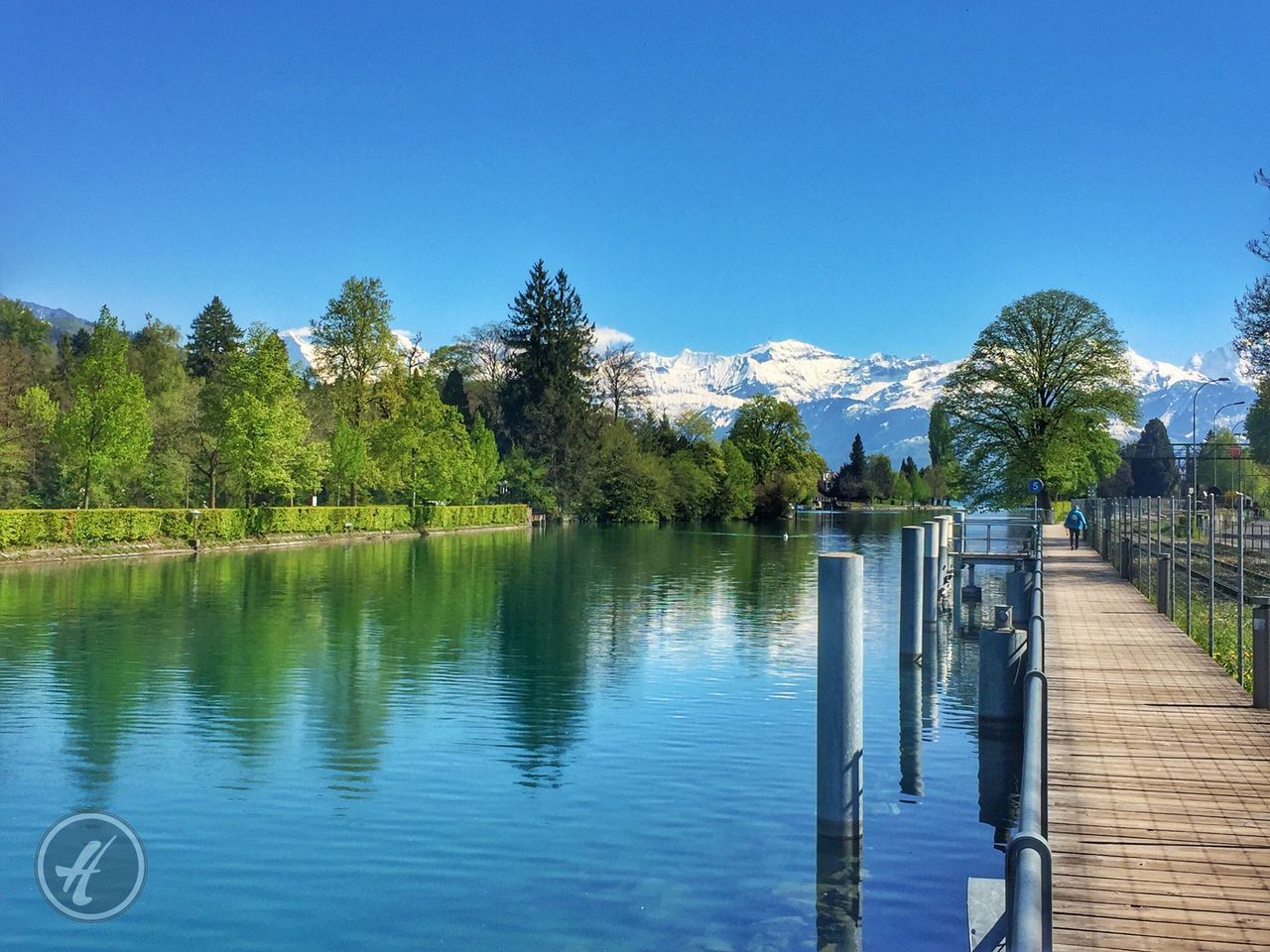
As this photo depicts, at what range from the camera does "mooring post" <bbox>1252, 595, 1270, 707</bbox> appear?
11.1m

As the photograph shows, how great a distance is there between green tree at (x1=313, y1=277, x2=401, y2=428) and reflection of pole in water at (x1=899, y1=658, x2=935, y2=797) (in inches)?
2110

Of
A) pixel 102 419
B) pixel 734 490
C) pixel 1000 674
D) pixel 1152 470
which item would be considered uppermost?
pixel 1152 470

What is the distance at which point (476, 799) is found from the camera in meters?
11.5

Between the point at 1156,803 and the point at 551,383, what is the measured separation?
81.5 metres

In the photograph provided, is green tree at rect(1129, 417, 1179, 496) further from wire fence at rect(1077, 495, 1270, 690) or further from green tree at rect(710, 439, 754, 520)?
wire fence at rect(1077, 495, 1270, 690)

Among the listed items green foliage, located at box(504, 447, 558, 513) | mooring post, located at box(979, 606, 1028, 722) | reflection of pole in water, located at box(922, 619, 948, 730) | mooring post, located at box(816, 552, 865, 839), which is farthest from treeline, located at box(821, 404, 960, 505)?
mooring post, located at box(816, 552, 865, 839)

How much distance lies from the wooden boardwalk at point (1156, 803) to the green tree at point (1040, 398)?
42787 millimetres

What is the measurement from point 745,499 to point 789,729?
9049 cm

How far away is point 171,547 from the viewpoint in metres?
44.4

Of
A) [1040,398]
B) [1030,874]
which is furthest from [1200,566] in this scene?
[1030,874]

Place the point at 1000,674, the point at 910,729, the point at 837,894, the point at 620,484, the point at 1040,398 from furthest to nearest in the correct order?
the point at 620,484, the point at 1040,398, the point at 910,729, the point at 1000,674, the point at 837,894

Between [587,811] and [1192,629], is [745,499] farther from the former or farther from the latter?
[587,811]

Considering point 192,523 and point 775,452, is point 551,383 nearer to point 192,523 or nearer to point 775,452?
point 775,452

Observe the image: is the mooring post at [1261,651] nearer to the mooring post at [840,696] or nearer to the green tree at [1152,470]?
the mooring post at [840,696]
